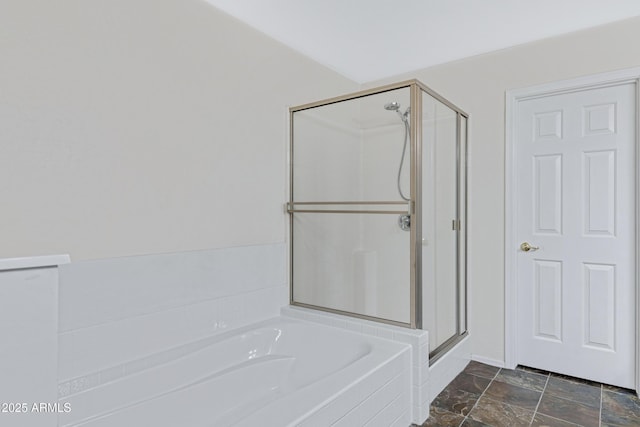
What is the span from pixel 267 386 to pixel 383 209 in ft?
3.98

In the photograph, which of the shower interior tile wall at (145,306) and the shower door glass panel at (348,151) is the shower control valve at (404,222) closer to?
the shower door glass panel at (348,151)

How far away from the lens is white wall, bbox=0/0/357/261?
4.66 ft

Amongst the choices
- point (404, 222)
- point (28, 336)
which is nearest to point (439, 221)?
point (404, 222)

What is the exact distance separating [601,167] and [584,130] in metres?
0.26

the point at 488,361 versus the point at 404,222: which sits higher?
the point at 404,222

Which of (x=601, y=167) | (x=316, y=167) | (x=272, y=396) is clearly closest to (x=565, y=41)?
(x=601, y=167)

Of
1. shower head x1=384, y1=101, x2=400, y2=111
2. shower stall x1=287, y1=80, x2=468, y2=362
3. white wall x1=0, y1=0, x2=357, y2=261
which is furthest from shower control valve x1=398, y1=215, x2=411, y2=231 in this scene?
white wall x1=0, y1=0, x2=357, y2=261

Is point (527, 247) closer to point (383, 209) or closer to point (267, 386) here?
point (383, 209)

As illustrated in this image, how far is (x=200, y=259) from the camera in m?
1.99

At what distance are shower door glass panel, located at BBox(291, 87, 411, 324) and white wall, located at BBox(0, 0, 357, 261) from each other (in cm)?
22

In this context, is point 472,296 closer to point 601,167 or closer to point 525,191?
point 525,191

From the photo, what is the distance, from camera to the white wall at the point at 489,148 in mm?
2537

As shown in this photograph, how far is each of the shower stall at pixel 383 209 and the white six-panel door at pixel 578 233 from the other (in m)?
0.45

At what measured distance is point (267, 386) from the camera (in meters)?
1.97
